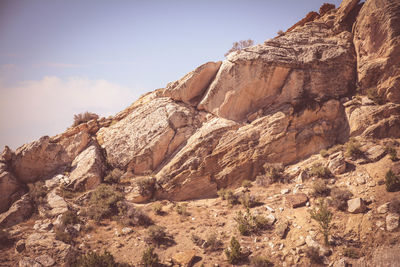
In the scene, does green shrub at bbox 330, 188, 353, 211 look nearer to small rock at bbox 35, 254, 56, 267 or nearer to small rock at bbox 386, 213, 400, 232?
small rock at bbox 386, 213, 400, 232

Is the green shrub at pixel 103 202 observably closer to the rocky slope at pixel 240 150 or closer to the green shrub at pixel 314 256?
the rocky slope at pixel 240 150

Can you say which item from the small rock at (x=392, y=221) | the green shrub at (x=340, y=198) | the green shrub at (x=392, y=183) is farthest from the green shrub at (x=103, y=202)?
the green shrub at (x=392, y=183)

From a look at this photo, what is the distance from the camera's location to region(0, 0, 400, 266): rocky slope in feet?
28.7

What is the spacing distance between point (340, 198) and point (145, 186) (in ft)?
33.3

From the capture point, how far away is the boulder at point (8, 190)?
11317 millimetres

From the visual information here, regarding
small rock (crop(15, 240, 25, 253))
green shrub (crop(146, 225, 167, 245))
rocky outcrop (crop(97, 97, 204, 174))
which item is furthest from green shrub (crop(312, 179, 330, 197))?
small rock (crop(15, 240, 25, 253))

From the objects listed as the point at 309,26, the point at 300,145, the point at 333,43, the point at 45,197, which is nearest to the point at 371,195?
the point at 300,145

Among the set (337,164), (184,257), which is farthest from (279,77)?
(184,257)

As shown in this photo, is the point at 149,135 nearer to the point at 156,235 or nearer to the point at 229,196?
the point at 229,196

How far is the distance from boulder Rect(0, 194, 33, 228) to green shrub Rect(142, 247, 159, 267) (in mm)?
7809

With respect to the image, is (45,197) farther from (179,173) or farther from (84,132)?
(179,173)

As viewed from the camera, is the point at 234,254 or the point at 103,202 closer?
the point at 234,254

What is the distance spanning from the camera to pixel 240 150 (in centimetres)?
1293

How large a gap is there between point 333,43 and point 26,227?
73.6 feet
